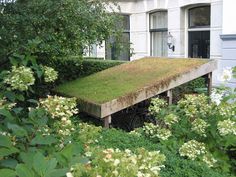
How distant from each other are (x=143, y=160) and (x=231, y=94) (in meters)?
2.32

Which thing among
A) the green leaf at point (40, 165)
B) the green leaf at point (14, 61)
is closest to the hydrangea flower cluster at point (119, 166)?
the green leaf at point (40, 165)

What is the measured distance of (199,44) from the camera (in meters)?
14.0

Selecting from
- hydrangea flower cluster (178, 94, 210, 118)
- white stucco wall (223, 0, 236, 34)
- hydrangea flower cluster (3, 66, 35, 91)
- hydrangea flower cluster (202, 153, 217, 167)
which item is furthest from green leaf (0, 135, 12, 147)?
white stucco wall (223, 0, 236, 34)

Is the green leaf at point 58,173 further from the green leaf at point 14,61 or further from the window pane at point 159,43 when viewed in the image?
the window pane at point 159,43

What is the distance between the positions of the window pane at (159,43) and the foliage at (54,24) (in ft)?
33.1

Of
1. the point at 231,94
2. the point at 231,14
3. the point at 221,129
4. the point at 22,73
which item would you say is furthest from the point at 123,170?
the point at 231,14

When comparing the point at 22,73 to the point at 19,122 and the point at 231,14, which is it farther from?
the point at 231,14

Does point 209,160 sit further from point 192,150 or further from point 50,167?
point 50,167

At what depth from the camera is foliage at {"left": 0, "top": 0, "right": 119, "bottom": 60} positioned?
5.03 meters

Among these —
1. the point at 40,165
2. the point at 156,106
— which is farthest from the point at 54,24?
the point at 40,165

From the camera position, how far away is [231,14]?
11.9m

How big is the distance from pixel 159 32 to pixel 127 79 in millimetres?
10042

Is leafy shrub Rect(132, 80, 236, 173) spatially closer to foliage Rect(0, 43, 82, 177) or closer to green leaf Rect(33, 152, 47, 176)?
foliage Rect(0, 43, 82, 177)

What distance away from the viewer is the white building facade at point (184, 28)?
12219 mm
